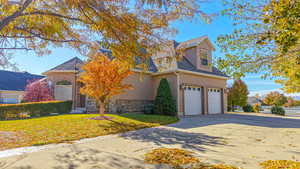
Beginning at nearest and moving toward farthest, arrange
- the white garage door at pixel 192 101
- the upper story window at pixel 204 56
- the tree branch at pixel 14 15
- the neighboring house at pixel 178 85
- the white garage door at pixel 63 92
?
the tree branch at pixel 14 15
the neighboring house at pixel 178 85
the white garage door at pixel 192 101
the upper story window at pixel 204 56
the white garage door at pixel 63 92

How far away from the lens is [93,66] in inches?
382

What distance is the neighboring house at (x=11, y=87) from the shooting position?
1959 cm

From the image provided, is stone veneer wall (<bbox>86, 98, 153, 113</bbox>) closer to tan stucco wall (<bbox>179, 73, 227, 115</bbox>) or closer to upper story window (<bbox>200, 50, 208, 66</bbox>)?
tan stucco wall (<bbox>179, 73, 227, 115</bbox>)

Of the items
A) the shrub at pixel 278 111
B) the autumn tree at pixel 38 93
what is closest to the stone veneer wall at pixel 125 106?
the autumn tree at pixel 38 93

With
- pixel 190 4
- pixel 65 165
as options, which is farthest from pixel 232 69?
pixel 65 165

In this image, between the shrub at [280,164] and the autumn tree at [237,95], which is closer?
the shrub at [280,164]

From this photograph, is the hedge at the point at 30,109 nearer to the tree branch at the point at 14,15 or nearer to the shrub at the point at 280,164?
the tree branch at the point at 14,15

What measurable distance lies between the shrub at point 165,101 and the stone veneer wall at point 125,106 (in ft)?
4.78

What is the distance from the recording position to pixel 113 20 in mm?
4426

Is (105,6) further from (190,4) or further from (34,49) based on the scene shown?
(34,49)

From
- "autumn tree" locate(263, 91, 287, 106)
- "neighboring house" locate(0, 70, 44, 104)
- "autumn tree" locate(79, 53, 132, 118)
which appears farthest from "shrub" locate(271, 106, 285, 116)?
"neighboring house" locate(0, 70, 44, 104)

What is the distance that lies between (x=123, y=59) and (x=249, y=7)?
3.48m

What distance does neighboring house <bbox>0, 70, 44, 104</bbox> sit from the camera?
771 inches

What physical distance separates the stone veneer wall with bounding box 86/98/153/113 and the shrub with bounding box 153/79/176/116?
146cm
